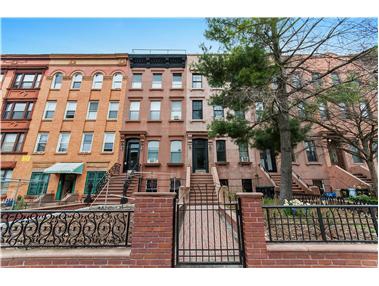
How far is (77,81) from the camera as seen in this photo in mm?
16688

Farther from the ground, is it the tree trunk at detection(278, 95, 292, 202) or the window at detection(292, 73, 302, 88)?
the window at detection(292, 73, 302, 88)

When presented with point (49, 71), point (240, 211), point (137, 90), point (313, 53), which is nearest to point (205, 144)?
point (137, 90)

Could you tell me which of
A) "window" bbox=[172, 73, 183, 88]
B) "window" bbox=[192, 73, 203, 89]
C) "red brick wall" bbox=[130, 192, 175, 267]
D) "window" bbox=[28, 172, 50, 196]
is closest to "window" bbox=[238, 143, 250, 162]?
"window" bbox=[192, 73, 203, 89]

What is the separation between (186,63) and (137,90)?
518 cm

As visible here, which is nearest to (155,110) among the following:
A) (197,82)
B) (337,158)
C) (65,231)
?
(197,82)

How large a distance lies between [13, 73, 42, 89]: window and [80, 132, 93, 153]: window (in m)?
6.97

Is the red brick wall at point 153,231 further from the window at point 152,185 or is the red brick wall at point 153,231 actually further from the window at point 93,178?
the window at point 93,178

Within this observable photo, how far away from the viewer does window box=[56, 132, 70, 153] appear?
14.7m

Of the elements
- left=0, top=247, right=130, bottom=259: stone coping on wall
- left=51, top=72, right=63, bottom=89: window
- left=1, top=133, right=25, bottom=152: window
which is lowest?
left=0, top=247, right=130, bottom=259: stone coping on wall

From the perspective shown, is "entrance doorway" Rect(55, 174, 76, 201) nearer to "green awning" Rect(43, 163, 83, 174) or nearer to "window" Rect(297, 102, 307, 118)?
"green awning" Rect(43, 163, 83, 174)

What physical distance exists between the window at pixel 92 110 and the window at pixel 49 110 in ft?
9.79

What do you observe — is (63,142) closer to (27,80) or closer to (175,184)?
(27,80)

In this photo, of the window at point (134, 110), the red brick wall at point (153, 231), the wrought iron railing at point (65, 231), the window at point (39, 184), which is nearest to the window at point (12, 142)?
the window at point (39, 184)

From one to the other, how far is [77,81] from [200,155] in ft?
42.6
